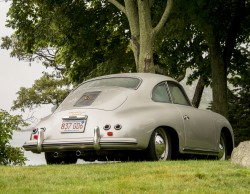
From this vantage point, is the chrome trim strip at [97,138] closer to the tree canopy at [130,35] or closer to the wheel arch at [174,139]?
the wheel arch at [174,139]

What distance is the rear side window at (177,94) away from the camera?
10.3 metres

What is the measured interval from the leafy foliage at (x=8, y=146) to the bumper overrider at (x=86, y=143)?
536 centimetres

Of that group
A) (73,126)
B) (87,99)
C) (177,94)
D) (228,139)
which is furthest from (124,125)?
(228,139)

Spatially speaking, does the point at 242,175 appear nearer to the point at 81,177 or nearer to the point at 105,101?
the point at 81,177

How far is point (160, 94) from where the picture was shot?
991 cm

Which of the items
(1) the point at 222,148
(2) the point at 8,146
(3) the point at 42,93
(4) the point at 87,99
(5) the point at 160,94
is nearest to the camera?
(4) the point at 87,99

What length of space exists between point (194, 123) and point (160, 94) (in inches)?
33.0

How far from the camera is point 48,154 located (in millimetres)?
9906

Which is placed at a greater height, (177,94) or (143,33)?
(143,33)

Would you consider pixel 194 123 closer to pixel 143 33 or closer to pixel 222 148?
pixel 222 148

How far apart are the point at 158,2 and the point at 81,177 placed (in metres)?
17.3

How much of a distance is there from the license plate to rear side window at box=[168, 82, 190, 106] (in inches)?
77.3

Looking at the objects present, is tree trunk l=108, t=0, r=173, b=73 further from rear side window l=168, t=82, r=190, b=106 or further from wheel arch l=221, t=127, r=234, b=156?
rear side window l=168, t=82, r=190, b=106

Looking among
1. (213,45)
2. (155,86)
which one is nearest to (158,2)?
(213,45)
